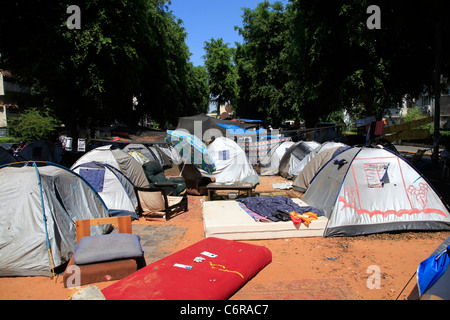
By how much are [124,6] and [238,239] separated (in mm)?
11888

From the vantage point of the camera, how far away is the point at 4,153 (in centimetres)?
997

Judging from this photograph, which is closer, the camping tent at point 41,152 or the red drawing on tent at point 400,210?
the red drawing on tent at point 400,210

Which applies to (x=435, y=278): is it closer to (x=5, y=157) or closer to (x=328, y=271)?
(x=328, y=271)

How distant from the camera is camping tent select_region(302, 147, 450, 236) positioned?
20.2ft

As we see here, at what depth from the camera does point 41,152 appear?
12.8 metres

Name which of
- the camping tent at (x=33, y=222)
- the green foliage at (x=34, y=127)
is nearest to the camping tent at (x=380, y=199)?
the camping tent at (x=33, y=222)

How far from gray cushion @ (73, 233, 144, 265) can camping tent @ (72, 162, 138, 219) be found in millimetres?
2725

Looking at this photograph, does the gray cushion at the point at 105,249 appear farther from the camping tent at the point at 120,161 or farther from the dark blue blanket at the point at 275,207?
the camping tent at the point at 120,161

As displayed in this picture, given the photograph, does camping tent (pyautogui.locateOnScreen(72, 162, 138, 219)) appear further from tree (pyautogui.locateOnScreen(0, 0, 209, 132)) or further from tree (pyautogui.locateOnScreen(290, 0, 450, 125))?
tree (pyautogui.locateOnScreen(290, 0, 450, 125))

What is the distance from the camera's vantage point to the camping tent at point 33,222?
4605mm

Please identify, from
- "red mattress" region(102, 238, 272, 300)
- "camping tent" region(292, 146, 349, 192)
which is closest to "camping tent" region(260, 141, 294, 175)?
"camping tent" region(292, 146, 349, 192)

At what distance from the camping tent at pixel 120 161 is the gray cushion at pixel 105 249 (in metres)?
4.82

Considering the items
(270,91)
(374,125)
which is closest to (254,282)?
(374,125)

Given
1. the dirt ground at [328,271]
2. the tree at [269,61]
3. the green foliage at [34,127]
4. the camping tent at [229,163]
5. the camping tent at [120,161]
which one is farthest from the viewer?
the tree at [269,61]
